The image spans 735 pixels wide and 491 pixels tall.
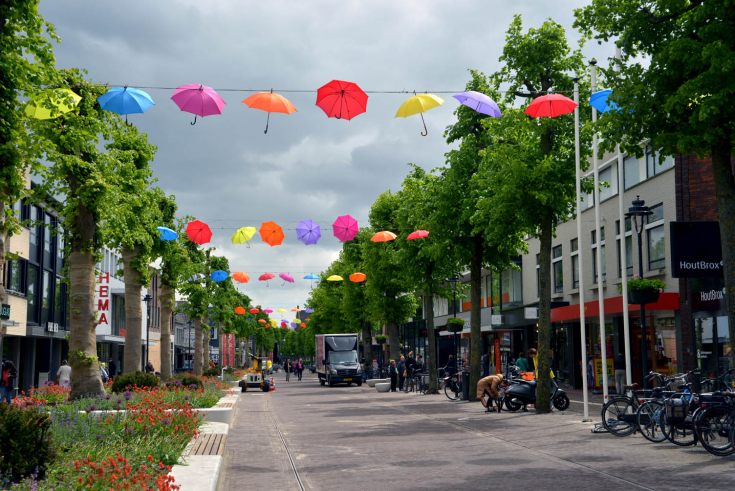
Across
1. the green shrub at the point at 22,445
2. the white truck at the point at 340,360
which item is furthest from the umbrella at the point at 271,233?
the white truck at the point at 340,360

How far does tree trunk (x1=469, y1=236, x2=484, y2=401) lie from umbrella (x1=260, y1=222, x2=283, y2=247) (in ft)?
24.0

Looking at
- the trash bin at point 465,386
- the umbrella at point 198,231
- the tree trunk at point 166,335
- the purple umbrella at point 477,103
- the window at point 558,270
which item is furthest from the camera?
the window at point 558,270

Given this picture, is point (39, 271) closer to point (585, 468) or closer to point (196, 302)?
point (196, 302)

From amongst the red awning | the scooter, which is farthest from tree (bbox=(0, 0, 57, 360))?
the red awning

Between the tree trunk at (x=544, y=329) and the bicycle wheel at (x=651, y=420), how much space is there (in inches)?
311

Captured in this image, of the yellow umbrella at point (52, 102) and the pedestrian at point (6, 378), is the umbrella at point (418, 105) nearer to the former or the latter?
the yellow umbrella at point (52, 102)

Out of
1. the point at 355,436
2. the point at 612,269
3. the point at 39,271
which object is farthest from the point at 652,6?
the point at 39,271

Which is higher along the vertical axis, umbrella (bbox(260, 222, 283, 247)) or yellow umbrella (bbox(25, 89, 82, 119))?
umbrella (bbox(260, 222, 283, 247))

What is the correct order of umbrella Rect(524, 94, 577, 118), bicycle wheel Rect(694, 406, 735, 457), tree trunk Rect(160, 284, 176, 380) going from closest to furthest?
1. bicycle wheel Rect(694, 406, 735, 457)
2. umbrella Rect(524, 94, 577, 118)
3. tree trunk Rect(160, 284, 176, 380)

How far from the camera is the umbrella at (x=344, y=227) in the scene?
33969mm

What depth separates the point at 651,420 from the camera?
1633 cm

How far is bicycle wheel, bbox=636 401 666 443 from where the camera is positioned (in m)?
16.2

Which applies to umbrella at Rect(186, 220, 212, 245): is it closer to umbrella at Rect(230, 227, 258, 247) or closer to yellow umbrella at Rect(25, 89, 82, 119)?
umbrella at Rect(230, 227, 258, 247)

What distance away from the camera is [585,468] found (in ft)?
41.8
